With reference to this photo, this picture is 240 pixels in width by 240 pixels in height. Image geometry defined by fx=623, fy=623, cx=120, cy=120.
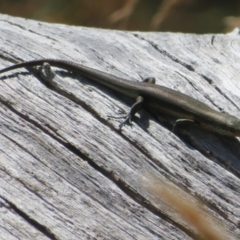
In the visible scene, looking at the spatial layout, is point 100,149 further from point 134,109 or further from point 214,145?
point 214,145

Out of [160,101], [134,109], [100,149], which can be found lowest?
[100,149]

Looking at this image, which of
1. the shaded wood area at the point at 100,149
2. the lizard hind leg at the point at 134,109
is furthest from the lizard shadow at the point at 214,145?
the lizard hind leg at the point at 134,109

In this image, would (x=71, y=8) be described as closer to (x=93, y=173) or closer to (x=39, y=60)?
(x=39, y=60)

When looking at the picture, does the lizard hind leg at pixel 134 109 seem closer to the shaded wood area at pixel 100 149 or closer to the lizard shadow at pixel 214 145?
the shaded wood area at pixel 100 149

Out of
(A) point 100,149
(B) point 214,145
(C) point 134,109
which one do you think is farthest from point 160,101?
(A) point 100,149

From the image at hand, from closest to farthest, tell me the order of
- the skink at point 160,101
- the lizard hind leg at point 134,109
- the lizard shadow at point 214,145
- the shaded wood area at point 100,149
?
the shaded wood area at point 100,149 < the lizard shadow at point 214,145 < the lizard hind leg at point 134,109 < the skink at point 160,101

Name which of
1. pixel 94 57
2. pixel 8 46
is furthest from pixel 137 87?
pixel 8 46
